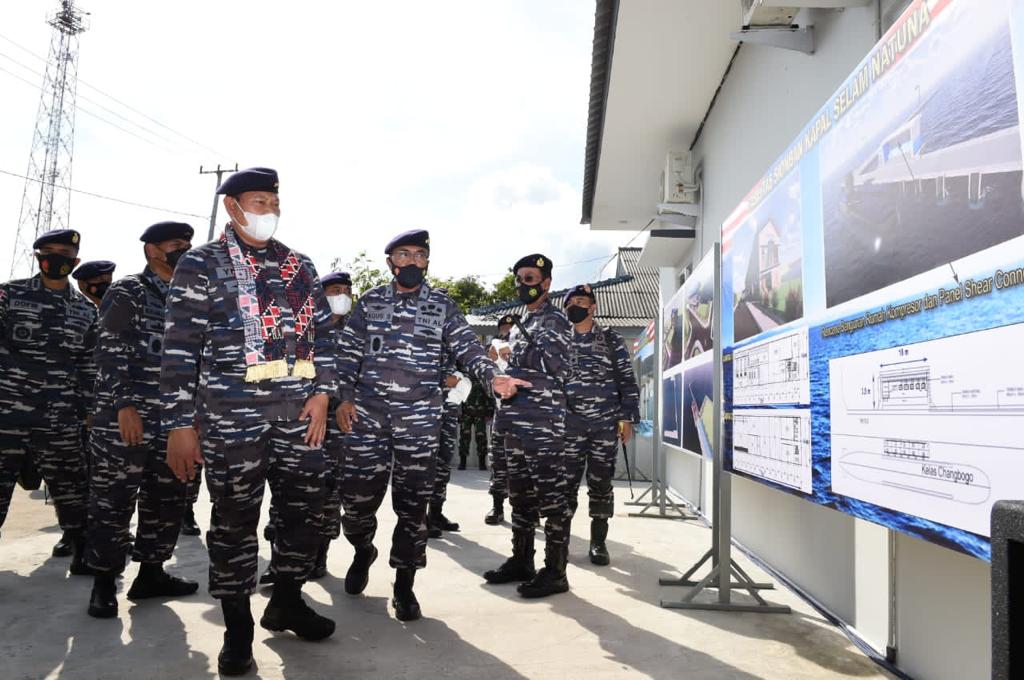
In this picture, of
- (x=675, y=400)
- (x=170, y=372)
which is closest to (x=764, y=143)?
(x=675, y=400)

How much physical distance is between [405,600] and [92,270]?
342 cm

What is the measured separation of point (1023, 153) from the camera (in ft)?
5.12

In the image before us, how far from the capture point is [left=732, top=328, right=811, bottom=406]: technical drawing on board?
9.38 feet

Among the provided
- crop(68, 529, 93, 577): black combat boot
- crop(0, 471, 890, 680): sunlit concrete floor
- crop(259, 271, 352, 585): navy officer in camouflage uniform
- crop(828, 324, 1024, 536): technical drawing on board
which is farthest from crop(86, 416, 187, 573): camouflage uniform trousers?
crop(828, 324, 1024, 536): technical drawing on board

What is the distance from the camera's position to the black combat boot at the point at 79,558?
14.3 feet

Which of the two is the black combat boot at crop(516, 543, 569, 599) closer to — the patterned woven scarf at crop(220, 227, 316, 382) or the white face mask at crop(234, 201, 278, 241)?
the patterned woven scarf at crop(220, 227, 316, 382)

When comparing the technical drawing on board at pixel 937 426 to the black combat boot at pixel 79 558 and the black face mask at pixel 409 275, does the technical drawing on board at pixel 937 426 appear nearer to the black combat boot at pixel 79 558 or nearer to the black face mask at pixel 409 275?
the black face mask at pixel 409 275

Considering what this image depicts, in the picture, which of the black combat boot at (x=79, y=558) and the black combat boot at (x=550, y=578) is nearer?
the black combat boot at (x=550, y=578)

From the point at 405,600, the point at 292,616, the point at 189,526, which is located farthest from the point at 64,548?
the point at 405,600

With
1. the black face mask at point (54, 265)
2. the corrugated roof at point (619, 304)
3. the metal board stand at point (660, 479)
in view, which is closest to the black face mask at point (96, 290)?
the black face mask at point (54, 265)

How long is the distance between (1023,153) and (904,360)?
680 mm

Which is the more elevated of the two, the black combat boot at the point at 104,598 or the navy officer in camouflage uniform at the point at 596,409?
the navy officer in camouflage uniform at the point at 596,409

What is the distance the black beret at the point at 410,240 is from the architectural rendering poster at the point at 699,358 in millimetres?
1742

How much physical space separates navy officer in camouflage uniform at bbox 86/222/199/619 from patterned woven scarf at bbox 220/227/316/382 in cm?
91
